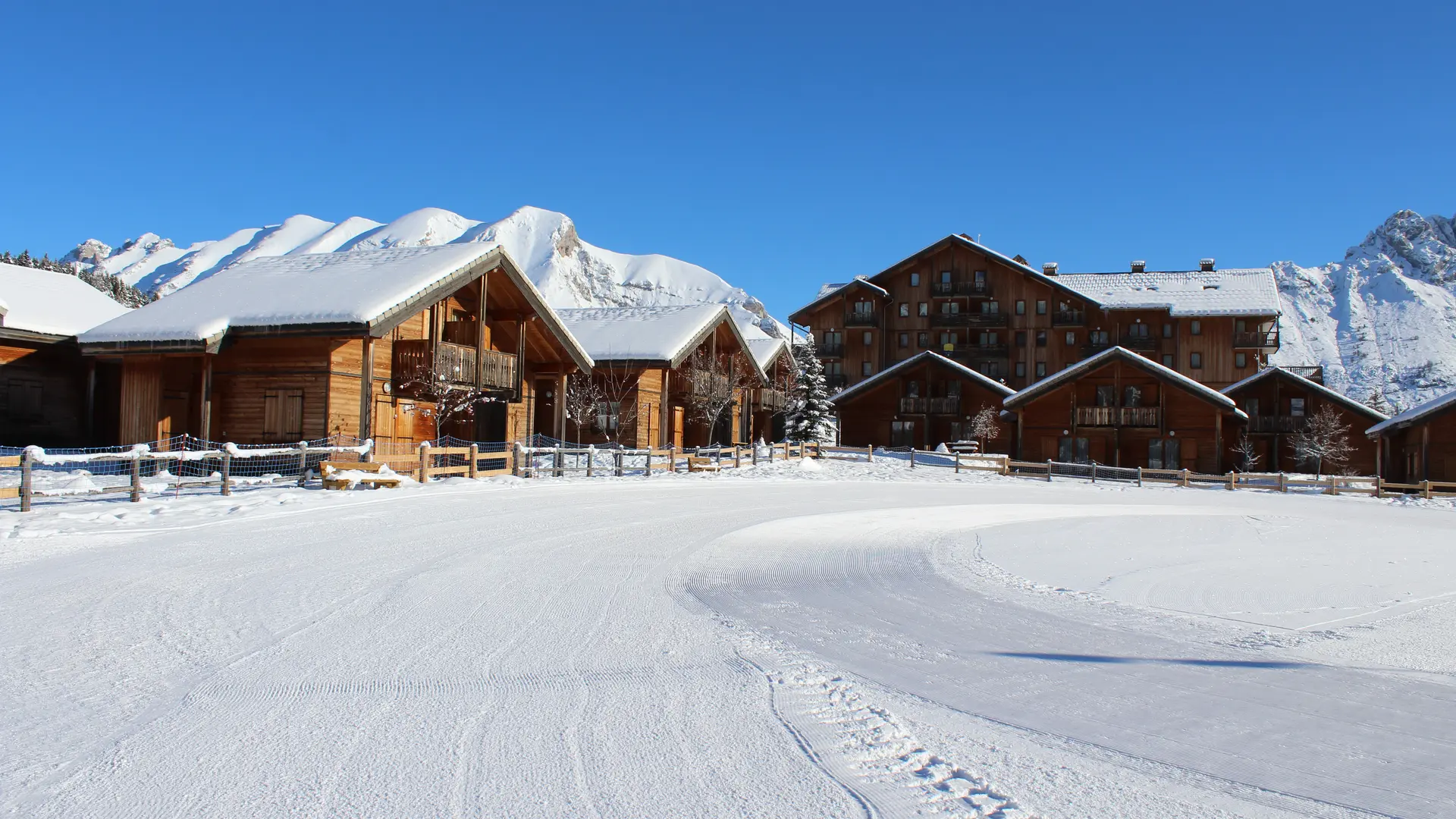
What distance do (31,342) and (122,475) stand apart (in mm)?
7693

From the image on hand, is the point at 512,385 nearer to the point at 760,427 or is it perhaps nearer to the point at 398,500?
the point at 398,500

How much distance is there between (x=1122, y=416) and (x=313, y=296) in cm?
3473

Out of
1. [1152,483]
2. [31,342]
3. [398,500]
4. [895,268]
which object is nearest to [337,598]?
[398,500]

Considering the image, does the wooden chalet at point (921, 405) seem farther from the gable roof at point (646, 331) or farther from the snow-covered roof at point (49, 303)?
the snow-covered roof at point (49, 303)

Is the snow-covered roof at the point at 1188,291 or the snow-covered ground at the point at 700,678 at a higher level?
the snow-covered roof at the point at 1188,291

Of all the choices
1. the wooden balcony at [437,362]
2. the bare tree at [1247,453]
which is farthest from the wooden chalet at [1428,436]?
the wooden balcony at [437,362]

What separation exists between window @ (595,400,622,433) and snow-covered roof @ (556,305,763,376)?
171cm

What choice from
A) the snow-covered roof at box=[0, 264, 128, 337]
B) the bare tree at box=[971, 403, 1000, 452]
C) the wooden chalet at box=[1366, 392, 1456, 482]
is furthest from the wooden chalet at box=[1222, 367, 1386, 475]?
the snow-covered roof at box=[0, 264, 128, 337]

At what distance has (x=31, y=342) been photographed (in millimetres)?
26328

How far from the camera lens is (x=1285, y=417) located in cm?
4794

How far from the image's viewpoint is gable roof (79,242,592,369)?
75.7ft

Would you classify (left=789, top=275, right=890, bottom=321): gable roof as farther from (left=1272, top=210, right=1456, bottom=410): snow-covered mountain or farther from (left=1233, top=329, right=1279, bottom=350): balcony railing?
(left=1272, top=210, right=1456, bottom=410): snow-covered mountain

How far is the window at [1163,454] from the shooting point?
4459cm

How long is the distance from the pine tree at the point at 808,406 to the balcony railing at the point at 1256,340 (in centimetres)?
2613
